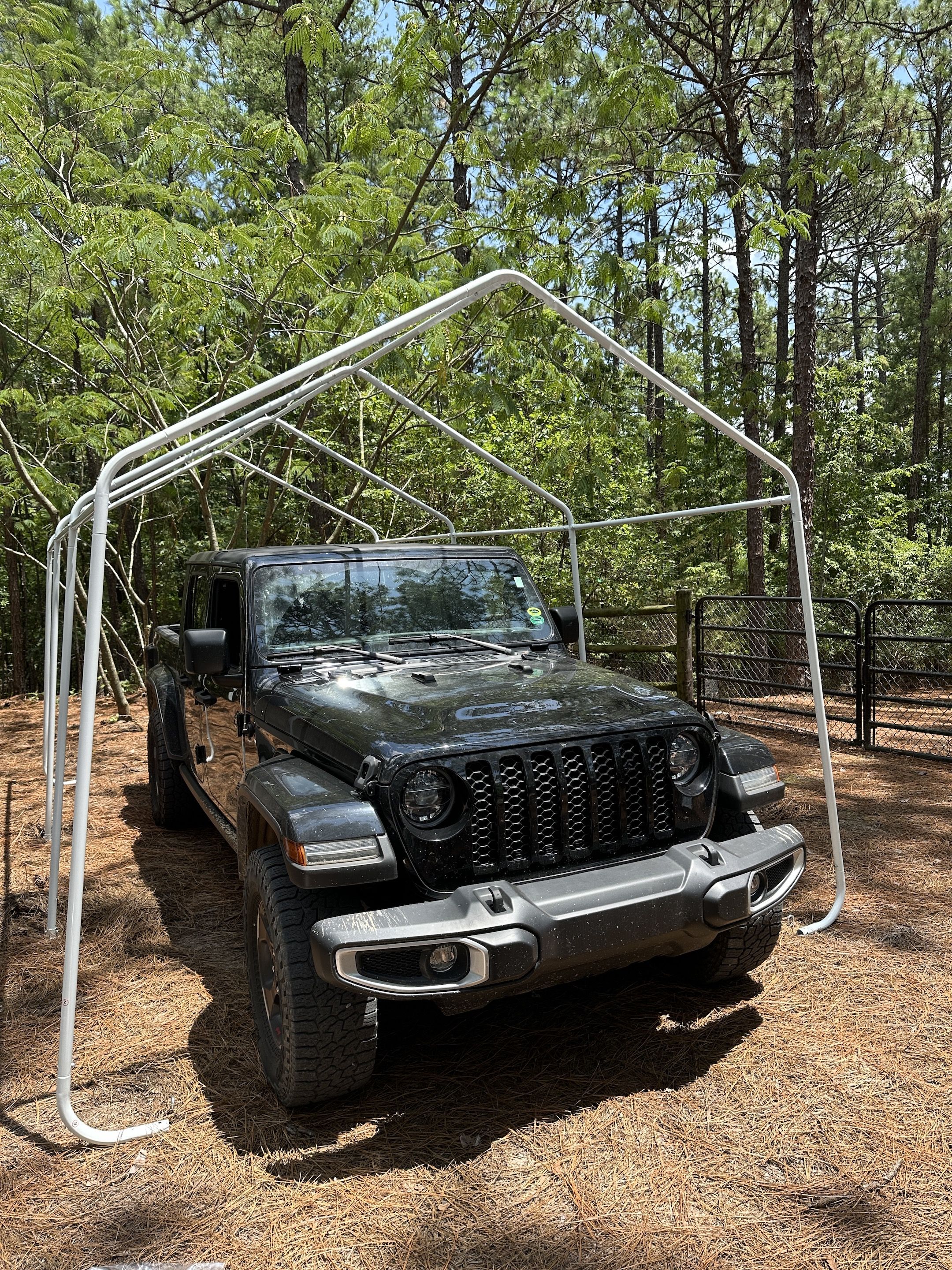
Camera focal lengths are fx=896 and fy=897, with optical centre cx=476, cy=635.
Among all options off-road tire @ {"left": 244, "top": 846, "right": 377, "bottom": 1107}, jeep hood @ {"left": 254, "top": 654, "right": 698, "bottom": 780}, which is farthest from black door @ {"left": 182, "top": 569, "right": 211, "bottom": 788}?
off-road tire @ {"left": 244, "top": 846, "right": 377, "bottom": 1107}

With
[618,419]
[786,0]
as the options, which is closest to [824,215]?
[786,0]

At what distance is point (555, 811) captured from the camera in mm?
2855

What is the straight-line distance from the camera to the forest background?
6.77 metres

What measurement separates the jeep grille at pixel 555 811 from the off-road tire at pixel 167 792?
3.52 m

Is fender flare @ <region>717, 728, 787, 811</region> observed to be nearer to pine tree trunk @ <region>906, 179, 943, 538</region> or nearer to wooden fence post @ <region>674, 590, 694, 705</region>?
wooden fence post @ <region>674, 590, 694, 705</region>

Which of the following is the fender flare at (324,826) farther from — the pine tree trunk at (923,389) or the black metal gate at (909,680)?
the pine tree trunk at (923,389)

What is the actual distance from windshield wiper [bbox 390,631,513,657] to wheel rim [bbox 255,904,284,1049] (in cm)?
141

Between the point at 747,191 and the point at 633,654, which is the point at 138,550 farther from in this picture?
the point at 747,191

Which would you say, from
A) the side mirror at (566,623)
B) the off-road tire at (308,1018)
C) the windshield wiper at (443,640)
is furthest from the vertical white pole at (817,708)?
the off-road tire at (308,1018)

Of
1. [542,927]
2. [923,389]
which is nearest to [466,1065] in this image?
[542,927]

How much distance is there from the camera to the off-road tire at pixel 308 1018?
103 inches

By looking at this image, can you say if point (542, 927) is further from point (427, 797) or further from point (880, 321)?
point (880, 321)

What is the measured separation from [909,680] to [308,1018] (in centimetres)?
1077

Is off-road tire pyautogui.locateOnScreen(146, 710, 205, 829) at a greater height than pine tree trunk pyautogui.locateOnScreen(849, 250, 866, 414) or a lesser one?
lesser
